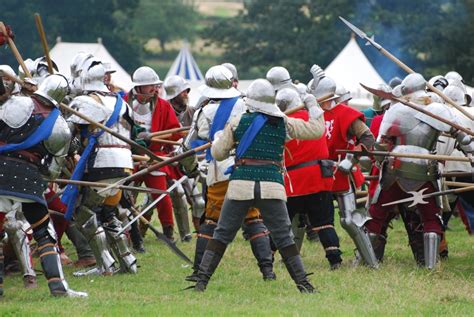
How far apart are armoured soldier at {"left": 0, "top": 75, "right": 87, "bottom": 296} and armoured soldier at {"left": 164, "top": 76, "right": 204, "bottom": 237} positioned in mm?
4424

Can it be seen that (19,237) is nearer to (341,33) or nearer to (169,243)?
(169,243)

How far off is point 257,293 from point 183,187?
14.7 ft

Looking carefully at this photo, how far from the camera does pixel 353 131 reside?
456 inches

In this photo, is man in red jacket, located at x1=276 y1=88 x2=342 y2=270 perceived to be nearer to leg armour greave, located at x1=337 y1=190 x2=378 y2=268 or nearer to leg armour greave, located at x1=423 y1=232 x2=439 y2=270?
leg armour greave, located at x1=337 y1=190 x2=378 y2=268

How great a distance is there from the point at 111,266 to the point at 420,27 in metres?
28.0

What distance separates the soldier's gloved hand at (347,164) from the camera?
1154cm

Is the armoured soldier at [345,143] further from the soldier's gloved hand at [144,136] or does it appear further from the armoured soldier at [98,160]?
the soldier's gloved hand at [144,136]

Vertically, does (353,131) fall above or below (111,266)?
above

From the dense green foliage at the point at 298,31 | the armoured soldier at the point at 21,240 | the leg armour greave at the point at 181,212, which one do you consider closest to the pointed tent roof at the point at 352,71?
the dense green foliage at the point at 298,31

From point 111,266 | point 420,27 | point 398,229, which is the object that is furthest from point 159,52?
point 111,266

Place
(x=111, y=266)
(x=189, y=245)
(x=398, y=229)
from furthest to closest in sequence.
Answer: (x=398, y=229), (x=189, y=245), (x=111, y=266)

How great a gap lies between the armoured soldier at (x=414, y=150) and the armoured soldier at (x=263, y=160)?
1.62 meters

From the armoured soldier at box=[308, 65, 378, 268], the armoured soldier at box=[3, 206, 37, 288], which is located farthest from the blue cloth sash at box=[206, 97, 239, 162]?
the armoured soldier at box=[3, 206, 37, 288]

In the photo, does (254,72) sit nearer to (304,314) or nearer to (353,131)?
(353,131)
